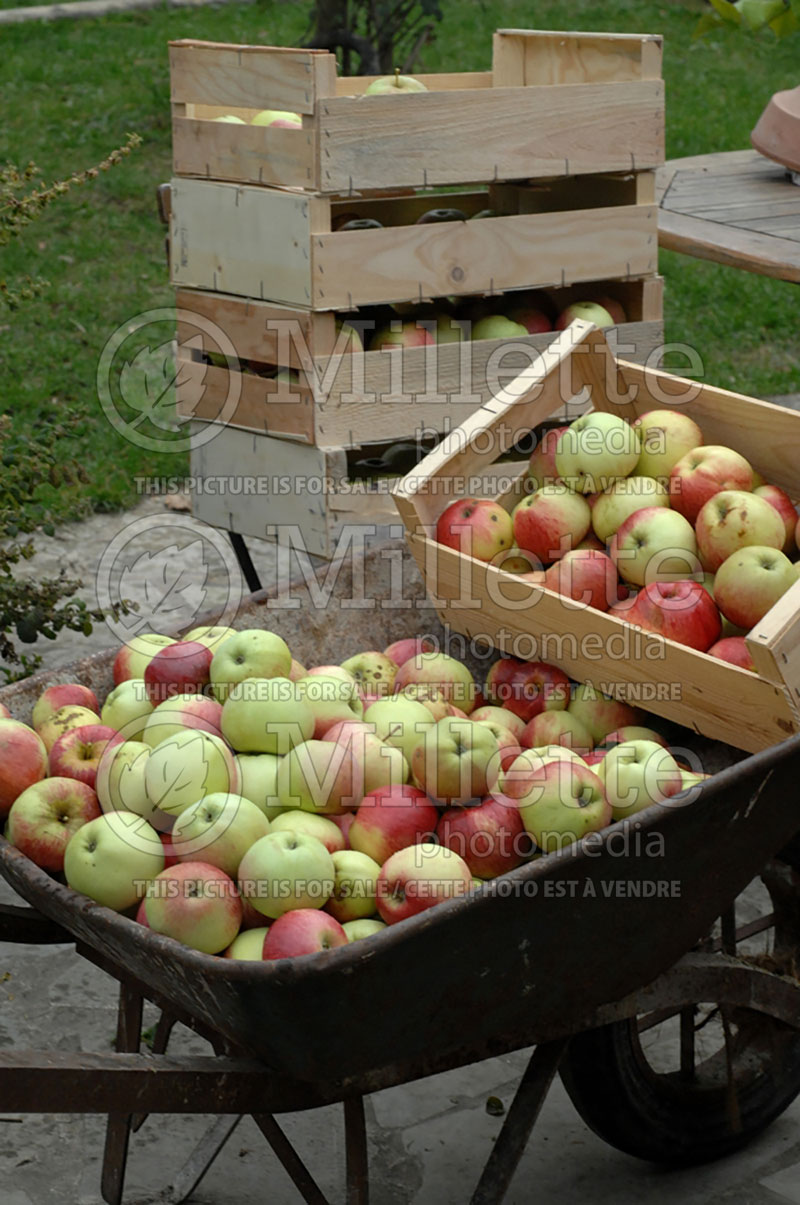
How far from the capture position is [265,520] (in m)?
3.22

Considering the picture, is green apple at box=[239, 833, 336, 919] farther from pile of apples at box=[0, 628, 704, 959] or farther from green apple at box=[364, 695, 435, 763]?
green apple at box=[364, 695, 435, 763]

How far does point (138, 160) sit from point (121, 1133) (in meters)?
7.46

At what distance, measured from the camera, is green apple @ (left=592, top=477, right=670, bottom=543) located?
2211 mm

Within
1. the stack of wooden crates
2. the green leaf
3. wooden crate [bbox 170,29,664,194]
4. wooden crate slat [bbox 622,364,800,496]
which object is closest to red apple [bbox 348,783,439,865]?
wooden crate slat [bbox 622,364,800,496]

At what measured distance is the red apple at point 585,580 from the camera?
7.00 ft

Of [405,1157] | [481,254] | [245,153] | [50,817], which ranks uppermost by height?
[245,153]

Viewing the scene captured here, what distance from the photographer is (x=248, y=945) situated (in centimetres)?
160

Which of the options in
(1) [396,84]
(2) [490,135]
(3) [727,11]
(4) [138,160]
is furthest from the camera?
(4) [138,160]

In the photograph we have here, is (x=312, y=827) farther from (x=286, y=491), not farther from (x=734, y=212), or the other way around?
(x=734, y=212)

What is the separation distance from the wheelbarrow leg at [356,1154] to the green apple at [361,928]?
24 cm

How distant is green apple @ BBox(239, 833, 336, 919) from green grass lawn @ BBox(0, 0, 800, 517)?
2.15m

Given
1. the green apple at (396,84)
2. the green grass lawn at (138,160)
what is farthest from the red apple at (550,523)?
the green grass lawn at (138,160)

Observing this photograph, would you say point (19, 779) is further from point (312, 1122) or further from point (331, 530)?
point (331, 530)

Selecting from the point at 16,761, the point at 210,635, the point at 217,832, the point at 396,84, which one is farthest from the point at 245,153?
the point at 217,832
